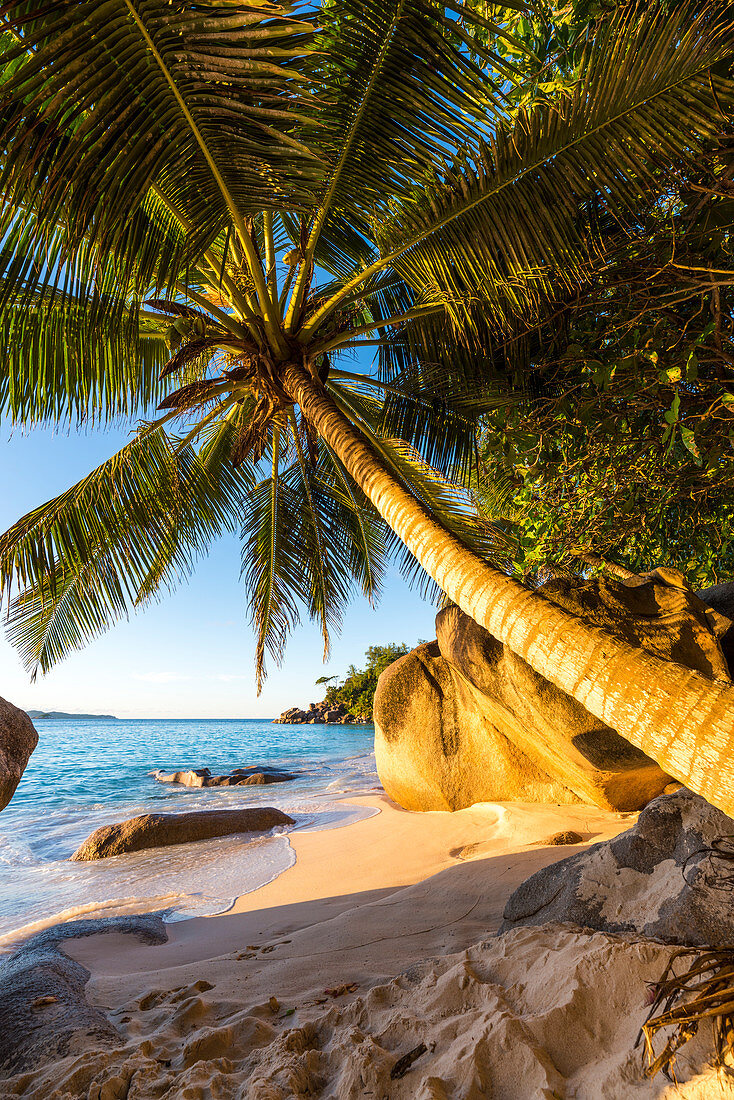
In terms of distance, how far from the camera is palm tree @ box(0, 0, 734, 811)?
2.41 meters

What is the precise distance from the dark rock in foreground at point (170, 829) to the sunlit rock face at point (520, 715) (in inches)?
82.4

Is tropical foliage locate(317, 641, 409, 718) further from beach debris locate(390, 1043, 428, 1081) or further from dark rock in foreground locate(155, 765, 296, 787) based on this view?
beach debris locate(390, 1043, 428, 1081)

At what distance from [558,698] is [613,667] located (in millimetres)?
3329

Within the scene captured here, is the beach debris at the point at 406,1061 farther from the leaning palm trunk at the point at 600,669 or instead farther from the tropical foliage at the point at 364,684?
the tropical foliage at the point at 364,684

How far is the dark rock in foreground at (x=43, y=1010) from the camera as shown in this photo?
246 centimetres

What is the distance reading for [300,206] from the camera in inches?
156

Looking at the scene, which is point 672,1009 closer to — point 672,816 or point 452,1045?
point 452,1045

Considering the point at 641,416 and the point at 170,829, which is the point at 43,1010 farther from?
the point at 170,829

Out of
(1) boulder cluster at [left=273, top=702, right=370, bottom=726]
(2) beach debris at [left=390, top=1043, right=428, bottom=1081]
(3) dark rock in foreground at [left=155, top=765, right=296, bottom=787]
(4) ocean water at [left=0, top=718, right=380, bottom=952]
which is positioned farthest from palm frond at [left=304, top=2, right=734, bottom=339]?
(1) boulder cluster at [left=273, top=702, right=370, bottom=726]

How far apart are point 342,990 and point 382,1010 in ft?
1.49

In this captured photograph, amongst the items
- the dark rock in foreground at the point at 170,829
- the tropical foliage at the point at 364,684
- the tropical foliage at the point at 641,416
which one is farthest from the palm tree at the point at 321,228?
the tropical foliage at the point at 364,684

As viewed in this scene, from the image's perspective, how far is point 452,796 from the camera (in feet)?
23.9

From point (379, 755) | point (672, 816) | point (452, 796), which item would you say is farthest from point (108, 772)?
point (672, 816)

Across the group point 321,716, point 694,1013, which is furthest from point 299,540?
point 321,716
